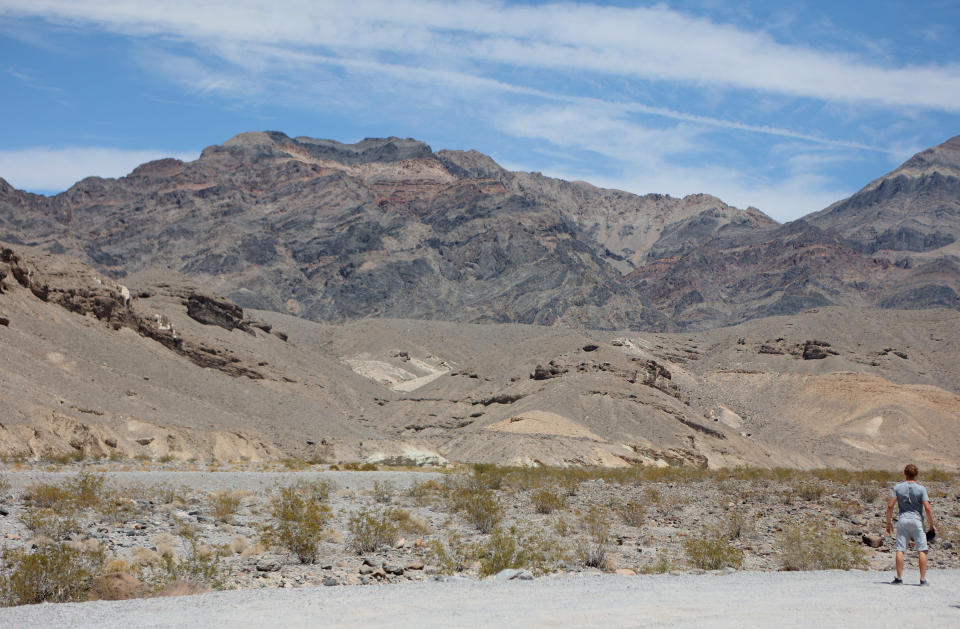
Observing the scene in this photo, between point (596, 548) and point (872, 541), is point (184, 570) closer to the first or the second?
point (596, 548)

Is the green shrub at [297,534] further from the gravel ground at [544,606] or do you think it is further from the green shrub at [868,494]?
the green shrub at [868,494]

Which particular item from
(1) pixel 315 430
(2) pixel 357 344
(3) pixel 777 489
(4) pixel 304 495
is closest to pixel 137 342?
(1) pixel 315 430

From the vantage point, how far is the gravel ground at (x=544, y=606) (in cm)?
900

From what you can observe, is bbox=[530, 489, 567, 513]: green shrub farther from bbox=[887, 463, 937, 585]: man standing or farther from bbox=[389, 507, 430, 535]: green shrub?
bbox=[887, 463, 937, 585]: man standing

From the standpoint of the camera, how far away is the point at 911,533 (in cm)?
1160

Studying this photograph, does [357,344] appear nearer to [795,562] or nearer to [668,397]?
[668,397]

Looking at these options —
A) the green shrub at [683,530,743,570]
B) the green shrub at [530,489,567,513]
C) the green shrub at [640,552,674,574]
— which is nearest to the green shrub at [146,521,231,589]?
the green shrub at [640,552,674,574]

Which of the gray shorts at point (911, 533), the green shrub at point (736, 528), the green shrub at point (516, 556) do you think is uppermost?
the gray shorts at point (911, 533)

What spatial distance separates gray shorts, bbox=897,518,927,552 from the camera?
37.8ft

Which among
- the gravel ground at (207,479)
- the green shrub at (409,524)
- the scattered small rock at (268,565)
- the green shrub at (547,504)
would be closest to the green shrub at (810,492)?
the green shrub at (547,504)

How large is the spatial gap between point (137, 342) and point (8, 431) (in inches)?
1120

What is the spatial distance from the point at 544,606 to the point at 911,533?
5551 mm

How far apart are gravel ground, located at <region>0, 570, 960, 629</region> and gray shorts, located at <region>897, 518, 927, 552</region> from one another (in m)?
0.57

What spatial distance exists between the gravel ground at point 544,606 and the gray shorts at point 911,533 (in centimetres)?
57
